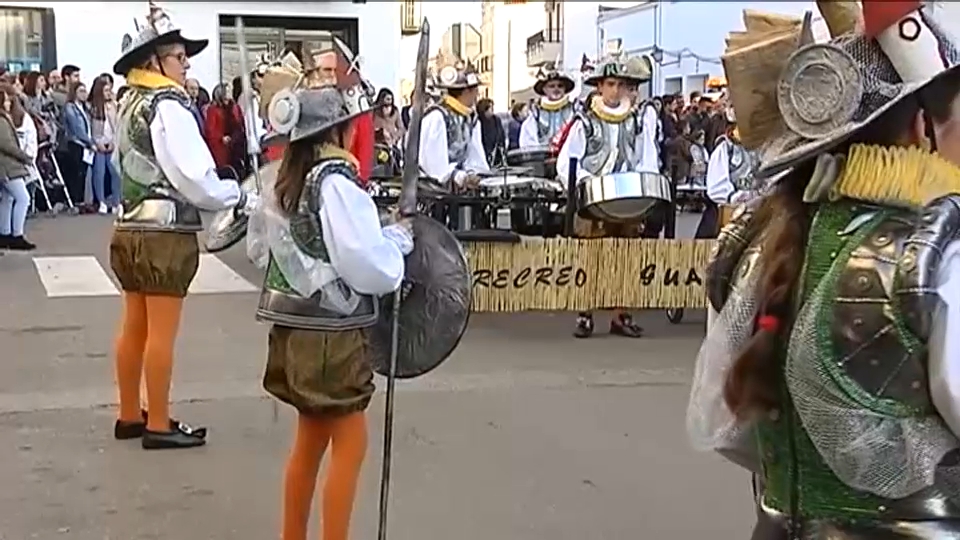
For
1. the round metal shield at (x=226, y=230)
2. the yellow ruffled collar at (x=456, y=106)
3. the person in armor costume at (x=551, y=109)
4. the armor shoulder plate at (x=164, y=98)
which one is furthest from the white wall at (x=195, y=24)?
the round metal shield at (x=226, y=230)

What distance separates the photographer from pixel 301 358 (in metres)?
3.77

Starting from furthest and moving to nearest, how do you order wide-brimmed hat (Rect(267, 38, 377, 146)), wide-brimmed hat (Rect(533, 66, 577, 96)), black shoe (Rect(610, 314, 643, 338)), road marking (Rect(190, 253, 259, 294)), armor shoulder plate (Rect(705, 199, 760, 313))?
wide-brimmed hat (Rect(533, 66, 577, 96)) < road marking (Rect(190, 253, 259, 294)) < black shoe (Rect(610, 314, 643, 338)) < wide-brimmed hat (Rect(267, 38, 377, 146)) < armor shoulder plate (Rect(705, 199, 760, 313))

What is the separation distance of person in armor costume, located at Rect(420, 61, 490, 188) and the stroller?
8821 mm

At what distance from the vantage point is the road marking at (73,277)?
414 inches

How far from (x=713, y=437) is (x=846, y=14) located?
780 mm

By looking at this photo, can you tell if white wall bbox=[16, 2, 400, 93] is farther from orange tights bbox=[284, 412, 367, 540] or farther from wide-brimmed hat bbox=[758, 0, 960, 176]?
wide-brimmed hat bbox=[758, 0, 960, 176]

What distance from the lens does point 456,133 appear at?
9.89 m

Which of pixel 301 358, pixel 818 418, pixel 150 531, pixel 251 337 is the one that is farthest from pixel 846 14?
pixel 251 337

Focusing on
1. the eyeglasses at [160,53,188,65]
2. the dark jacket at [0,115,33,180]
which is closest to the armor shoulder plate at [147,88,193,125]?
the eyeglasses at [160,53,188,65]

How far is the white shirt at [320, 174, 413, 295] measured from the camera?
11.5ft

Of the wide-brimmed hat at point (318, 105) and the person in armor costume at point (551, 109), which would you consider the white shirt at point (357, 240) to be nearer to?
the wide-brimmed hat at point (318, 105)

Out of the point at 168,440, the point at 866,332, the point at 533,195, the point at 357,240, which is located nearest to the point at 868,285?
the point at 866,332

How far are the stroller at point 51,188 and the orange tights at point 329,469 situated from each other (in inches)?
558

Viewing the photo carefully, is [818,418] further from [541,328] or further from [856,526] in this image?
[541,328]
